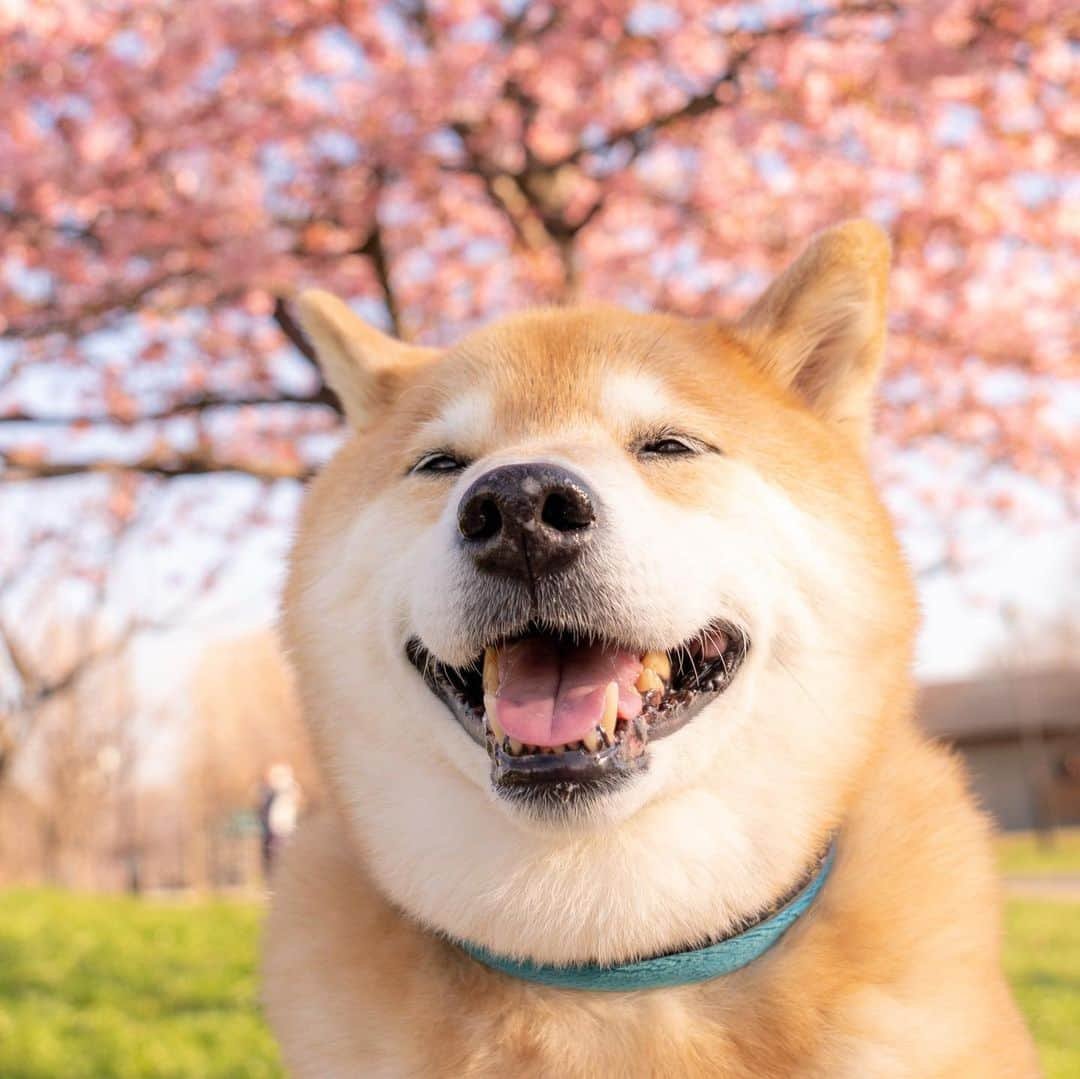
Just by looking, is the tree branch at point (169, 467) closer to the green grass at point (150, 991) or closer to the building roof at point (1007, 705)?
the green grass at point (150, 991)

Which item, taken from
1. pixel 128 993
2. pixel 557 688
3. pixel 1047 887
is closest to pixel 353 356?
pixel 557 688

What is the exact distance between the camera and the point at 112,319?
6.96 m

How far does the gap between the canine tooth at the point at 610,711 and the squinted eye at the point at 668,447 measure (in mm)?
488

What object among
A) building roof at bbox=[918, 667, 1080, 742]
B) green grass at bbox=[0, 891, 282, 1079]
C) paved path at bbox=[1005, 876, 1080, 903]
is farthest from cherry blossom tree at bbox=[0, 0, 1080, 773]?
building roof at bbox=[918, 667, 1080, 742]

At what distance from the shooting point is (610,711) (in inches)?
78.0

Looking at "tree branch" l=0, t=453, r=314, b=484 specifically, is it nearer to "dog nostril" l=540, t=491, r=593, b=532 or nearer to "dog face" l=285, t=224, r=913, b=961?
"dog face" l=285, t=224, r=913, b=961

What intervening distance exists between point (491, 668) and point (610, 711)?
24cm

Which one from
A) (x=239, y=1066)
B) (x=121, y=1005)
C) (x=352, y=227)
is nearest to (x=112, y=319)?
(x=352, y=227)

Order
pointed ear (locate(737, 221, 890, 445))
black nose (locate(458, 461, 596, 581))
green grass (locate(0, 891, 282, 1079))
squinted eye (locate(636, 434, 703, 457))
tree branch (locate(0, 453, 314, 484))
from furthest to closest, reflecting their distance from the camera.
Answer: tree branch (locate(0, 453, 314, 484)) → green grass (locate(0, 891, 282, 1079)) → pointed ear (locate(737, 221, 890, 445)) → squinted eye (locate(636, 434, 703, 457)) → black nose (locate(458, 461, 596, 581))

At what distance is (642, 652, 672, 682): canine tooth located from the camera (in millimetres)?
2066

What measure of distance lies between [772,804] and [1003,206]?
7.51 m

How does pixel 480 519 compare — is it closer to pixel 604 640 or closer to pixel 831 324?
pixel 604 640

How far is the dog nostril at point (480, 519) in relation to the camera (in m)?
1.95

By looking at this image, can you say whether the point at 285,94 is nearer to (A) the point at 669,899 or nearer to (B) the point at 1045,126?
(B) the point at 1045,126
